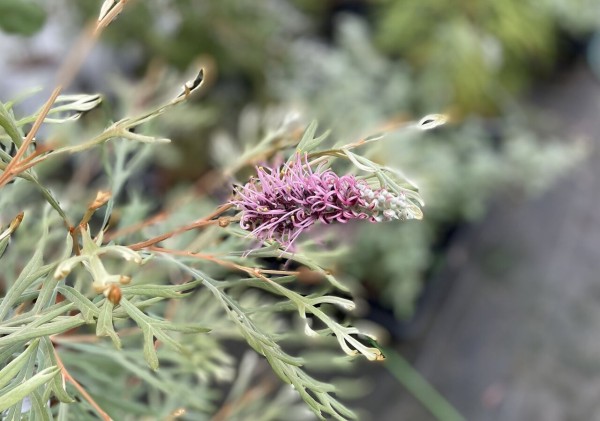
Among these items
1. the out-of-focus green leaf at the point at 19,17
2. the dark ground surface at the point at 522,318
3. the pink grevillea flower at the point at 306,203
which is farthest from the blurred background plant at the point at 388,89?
the pink grevillea flower at the point at 306,203

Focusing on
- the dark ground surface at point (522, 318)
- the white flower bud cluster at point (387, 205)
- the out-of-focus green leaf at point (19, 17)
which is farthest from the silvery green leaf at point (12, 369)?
the dark ground surface at point (522, 318)

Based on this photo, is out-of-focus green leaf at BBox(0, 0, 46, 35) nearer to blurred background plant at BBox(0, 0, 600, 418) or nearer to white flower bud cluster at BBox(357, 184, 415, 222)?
white flower bud cluster at BBox(357, 184, 415, 222)

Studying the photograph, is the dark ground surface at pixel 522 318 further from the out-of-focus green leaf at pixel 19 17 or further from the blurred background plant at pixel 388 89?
the out-of-focus green leaf at pixel 19 17

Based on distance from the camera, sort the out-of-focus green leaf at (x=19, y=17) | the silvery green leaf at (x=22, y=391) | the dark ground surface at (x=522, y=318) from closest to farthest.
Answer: the silvery green leaf at (x=22, y=391)
the out-of-focus green leaf at (x=19, y=17)
the dark ground surface at (x=522, y=318)

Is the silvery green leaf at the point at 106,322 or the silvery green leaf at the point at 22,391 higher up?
the silvery green leaf at the point at 22,391

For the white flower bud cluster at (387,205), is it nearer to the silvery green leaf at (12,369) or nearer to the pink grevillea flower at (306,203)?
the pink grevillea flower at (306,203)

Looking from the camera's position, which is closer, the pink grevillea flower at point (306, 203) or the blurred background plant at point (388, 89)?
the pink grevillea flower at point (306, 203)

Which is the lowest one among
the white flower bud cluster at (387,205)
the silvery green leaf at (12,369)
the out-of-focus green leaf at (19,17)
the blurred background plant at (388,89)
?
the blurred background plant at (388,89)

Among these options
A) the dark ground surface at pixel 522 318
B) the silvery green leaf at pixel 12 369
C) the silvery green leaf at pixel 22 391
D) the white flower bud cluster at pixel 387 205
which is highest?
the white flower bud cluster at pixel 387 205

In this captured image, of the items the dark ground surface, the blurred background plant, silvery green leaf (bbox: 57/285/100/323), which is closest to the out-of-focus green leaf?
silvery green leaf (bbox: 57/285/100/323)

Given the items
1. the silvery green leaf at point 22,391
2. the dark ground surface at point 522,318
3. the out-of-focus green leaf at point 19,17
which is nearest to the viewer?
the silvery green leaf at point 22,391

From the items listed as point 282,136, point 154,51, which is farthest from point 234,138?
point 282,136
